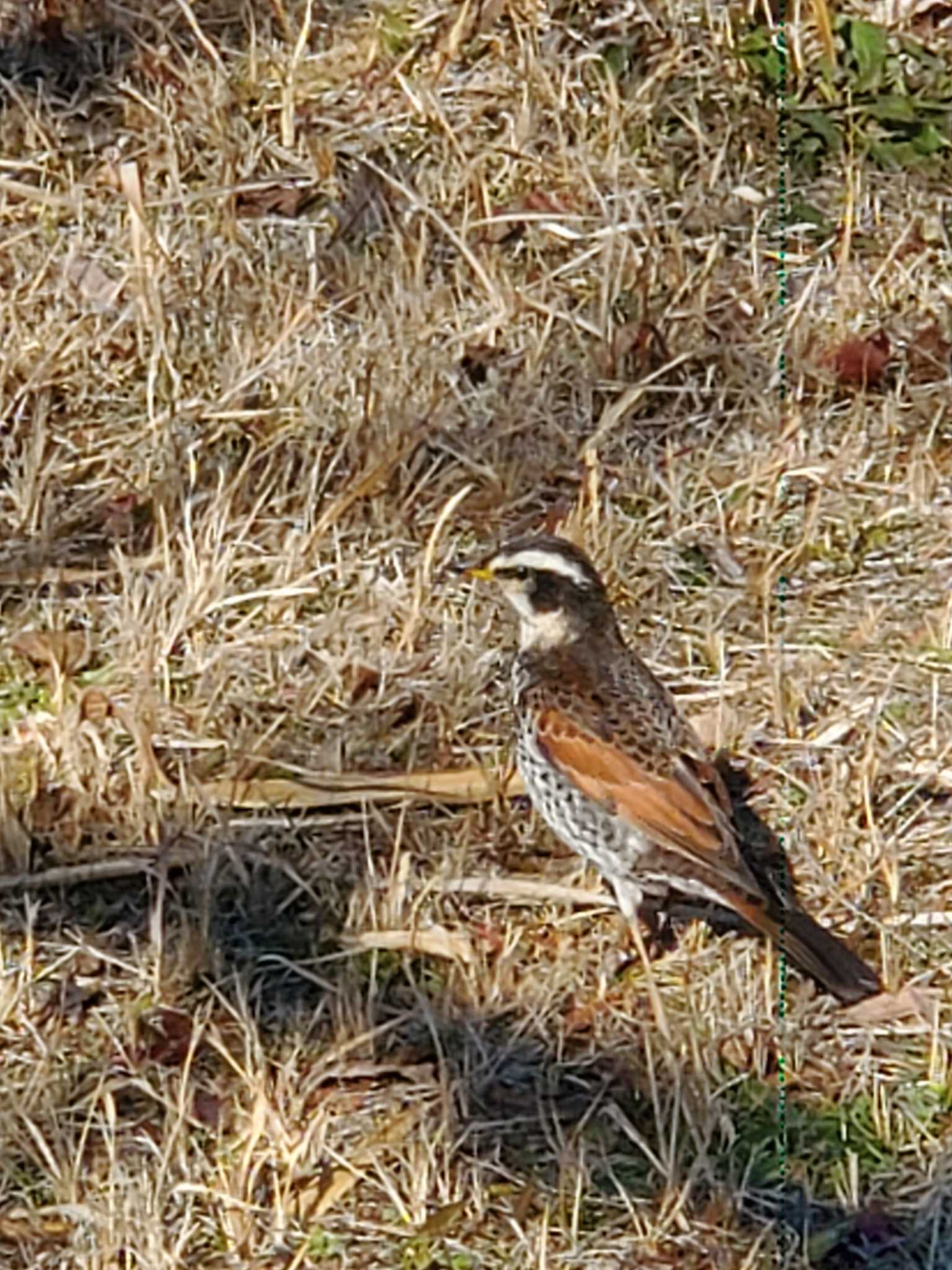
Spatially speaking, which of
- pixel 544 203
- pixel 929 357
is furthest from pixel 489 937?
pixel 544 203

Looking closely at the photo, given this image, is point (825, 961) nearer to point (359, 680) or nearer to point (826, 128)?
point (359, 680)

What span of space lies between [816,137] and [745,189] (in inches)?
10.7

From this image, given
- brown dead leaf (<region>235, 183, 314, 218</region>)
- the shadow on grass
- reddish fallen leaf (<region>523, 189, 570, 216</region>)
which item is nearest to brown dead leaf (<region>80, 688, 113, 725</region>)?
the shadow on grass

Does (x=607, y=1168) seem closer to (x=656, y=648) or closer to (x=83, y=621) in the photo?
(x=656, y=648)

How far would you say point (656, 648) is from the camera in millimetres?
6828

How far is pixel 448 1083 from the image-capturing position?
217 inches

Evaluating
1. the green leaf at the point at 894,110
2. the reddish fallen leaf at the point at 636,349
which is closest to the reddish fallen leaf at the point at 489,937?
the reddish fallen leaf at the point at 636,349

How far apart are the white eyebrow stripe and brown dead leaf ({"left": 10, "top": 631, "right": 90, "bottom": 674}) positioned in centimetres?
100

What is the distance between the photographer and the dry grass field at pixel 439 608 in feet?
17.7

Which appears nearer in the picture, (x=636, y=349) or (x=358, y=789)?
(x=358, y=789)

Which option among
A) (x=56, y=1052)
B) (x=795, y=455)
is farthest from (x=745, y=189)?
(x=56, y=1052)

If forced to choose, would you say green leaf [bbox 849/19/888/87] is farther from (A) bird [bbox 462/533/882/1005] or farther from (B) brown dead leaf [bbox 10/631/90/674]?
(B) brown dead leaf [bbox 10/631/90/674]

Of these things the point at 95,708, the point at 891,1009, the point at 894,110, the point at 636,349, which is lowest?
the point at 891,1009

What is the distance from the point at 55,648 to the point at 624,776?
1.47m
